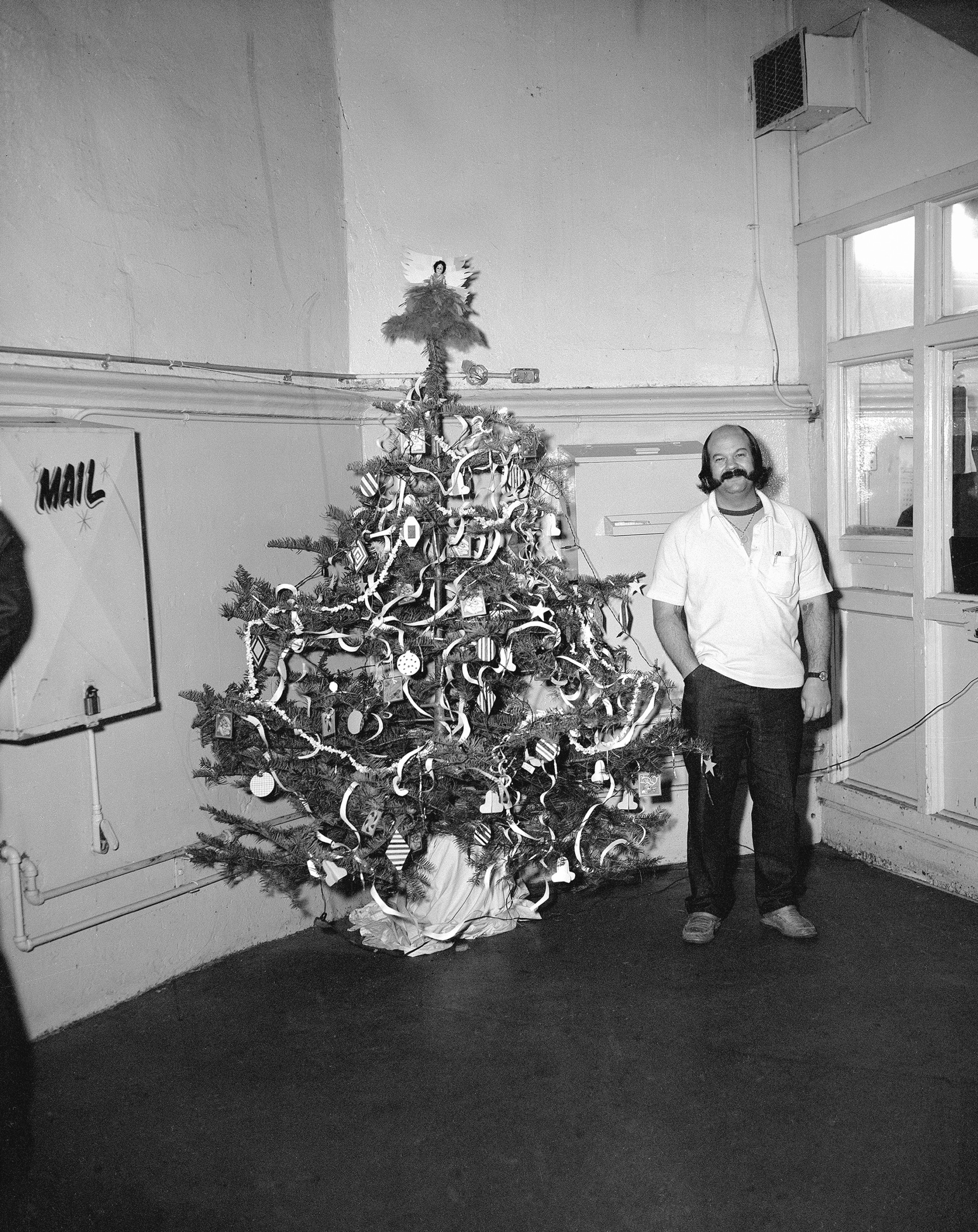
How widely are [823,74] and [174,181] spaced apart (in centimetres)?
234

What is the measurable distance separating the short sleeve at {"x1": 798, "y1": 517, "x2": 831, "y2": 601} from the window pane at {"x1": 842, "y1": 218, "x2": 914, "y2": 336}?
3.63ft

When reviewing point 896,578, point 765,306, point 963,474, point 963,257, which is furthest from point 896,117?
point 896,578

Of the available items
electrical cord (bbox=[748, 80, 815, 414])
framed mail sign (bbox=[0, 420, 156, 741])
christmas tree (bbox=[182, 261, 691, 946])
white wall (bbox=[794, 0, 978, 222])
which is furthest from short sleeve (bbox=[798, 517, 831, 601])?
framed mail sign (bbox=[0, 420, 156, 741])

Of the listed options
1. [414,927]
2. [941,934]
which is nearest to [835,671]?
[941,934]

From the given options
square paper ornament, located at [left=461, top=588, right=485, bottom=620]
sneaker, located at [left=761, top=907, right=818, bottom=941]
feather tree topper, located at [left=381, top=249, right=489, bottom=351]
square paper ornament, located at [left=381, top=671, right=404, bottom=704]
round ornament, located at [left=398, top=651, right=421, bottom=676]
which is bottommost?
sneaker, located at [left=761, top=907, right=818, bottom=941]

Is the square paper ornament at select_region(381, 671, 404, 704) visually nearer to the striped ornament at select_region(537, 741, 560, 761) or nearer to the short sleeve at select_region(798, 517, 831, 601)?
the striped ornament at select_region(537, 741, 560, 761)

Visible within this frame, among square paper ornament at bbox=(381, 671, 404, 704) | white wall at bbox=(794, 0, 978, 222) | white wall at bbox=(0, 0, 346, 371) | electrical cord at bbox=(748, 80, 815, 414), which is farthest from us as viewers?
electrical cord at bbox=(748, 80, 815, 414)

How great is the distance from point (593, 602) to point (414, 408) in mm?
858

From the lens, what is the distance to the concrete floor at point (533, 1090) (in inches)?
91.4

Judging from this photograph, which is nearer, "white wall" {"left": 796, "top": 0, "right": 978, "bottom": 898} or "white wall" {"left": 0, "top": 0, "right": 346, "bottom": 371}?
"white wall" {"left": 0, "top": 0, "right": 346, "bottom": 371}

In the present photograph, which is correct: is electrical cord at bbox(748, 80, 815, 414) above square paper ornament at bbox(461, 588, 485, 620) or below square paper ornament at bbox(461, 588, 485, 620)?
above

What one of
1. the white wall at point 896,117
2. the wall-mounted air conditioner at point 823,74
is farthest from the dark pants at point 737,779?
the wall-mounted air conditioner at point 823,74

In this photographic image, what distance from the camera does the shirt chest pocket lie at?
11.5 feet

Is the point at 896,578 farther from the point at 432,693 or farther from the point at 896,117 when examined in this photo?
the point at 432,693
